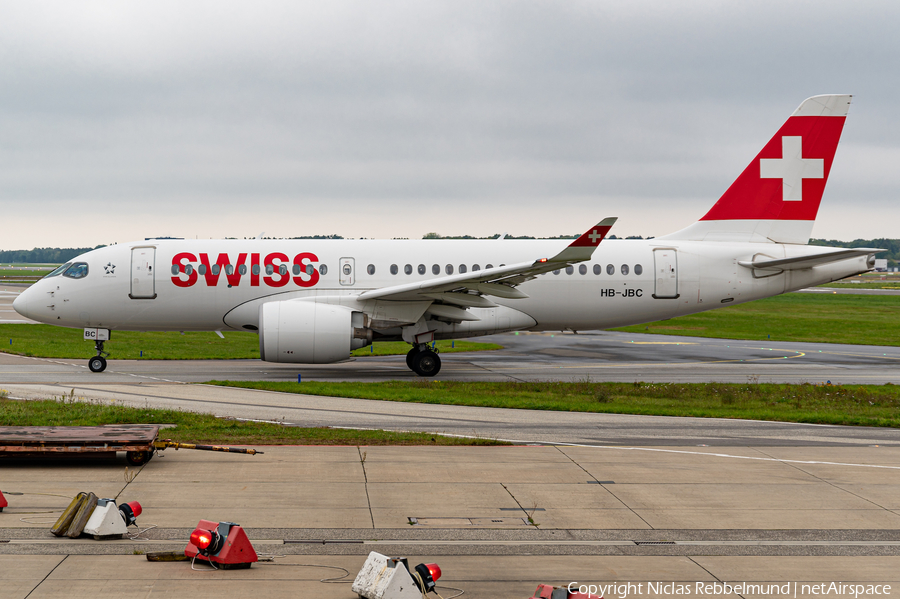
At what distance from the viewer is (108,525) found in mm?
8180

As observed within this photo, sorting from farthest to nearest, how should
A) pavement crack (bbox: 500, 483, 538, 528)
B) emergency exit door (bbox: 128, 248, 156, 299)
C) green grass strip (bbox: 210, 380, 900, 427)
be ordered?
emergency exit door (bbox: 128, 248, 156, 299) < green grass strip (bbox: 210, 380, 900, 427) < pavement crack (bbox: 500, 483, 538, 528)

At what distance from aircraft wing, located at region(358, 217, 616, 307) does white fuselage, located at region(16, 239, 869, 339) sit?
1.11 m

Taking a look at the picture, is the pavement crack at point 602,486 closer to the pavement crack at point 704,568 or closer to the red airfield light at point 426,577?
the pavement crack at point 704,568

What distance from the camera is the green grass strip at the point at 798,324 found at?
38469 millimetres

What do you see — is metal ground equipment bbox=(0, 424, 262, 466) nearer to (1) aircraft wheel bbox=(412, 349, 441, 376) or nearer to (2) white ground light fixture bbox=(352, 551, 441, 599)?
(2) white ground light fixture bbox=(352, 551, 441, 599)

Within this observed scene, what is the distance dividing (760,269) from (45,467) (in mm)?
21776

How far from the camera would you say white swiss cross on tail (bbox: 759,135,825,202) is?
25.2 metres

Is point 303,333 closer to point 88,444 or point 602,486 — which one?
point 88,444

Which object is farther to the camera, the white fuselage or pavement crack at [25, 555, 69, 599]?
the white fuselage

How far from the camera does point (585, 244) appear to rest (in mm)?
20516

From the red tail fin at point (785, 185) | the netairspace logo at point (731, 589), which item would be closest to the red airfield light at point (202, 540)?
the netairspace logo at point (731, 589)

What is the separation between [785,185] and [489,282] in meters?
11.0

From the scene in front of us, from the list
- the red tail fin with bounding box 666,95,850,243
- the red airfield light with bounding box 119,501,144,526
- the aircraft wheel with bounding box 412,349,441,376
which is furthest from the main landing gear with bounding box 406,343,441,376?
the red airfield light with bounding box 119,501,144,526

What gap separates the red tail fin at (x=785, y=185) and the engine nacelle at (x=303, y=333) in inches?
486
